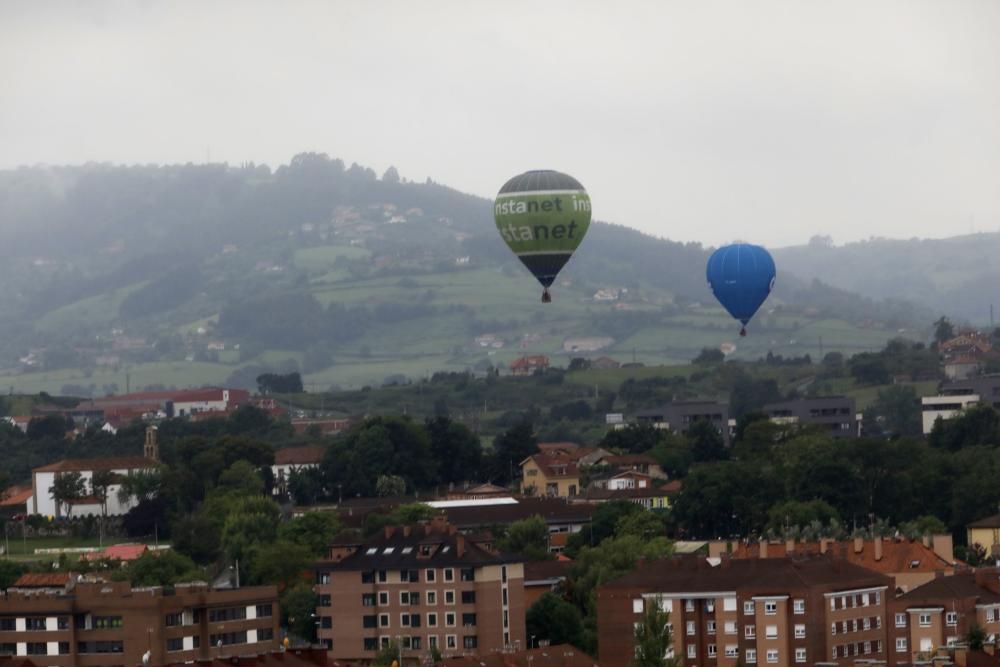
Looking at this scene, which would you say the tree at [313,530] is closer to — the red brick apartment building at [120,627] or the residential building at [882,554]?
the residential building at [882,554]

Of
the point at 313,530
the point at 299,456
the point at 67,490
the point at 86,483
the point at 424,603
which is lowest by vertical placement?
the point at 424,603

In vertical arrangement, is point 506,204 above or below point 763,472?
above

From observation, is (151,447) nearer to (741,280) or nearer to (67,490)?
(67,490)

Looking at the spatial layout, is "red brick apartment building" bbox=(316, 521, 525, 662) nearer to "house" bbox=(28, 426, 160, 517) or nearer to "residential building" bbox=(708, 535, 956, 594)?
"residential building" bbox=(708, 535, 956, 594)

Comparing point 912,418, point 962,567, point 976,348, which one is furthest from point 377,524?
point 976,348

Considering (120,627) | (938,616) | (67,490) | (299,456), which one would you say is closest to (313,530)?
(67,490)

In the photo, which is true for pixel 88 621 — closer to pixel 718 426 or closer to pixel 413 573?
pixel 413 573
